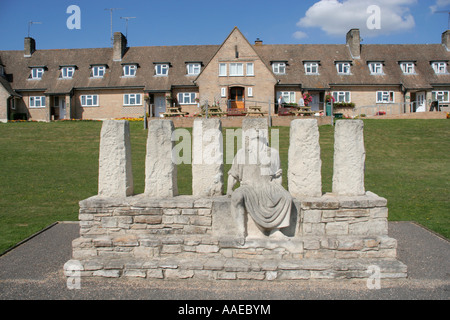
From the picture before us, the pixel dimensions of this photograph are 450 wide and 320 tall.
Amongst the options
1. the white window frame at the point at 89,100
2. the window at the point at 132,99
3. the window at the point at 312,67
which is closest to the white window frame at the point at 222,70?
the window at the point at 132,99

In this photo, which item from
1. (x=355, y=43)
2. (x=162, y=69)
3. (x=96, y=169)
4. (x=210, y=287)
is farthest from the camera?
(x=355, y=43)

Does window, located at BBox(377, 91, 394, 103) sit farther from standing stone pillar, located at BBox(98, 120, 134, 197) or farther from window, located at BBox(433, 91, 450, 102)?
standing stone pillar, located at BBox(98, 120, 134, 197)

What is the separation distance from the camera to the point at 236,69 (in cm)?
3198

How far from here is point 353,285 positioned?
19.0 ft

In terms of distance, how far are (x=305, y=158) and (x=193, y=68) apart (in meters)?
29.7

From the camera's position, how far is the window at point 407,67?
35.2 meters

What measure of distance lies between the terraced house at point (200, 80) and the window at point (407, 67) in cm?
9

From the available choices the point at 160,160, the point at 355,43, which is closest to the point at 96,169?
the point at 160,160

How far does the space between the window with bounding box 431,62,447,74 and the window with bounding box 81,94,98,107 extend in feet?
110

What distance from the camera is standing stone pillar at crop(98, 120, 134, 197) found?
6.79 m

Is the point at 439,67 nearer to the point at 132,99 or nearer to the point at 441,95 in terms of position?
the point at 441,95

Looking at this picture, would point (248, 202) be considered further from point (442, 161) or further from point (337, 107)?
point (337, 107)

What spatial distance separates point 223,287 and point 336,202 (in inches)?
96.8
